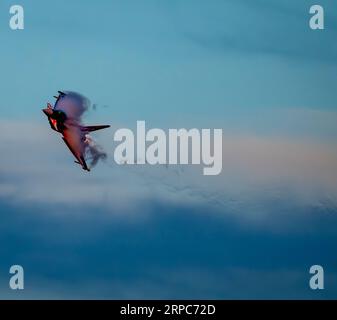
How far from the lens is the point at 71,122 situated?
6.93 m

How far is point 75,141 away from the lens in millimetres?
6926

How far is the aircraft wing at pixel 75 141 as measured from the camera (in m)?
6.90

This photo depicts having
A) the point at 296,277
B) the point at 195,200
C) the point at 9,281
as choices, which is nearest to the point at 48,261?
the point at 9,281

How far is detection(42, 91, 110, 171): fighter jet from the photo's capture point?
6887 millimetres

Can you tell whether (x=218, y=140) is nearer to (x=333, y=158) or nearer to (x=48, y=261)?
(x=333, y=158)

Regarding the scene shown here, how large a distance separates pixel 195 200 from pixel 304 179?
0.54 metres

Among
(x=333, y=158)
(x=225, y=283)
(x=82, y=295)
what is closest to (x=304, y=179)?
(x=333, y=158)

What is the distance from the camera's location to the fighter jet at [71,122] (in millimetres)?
6887

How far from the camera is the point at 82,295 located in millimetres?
6883

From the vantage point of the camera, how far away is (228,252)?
6.88 meters

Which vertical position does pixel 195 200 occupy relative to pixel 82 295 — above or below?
above

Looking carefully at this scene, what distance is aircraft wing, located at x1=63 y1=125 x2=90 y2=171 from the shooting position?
22.6 feet

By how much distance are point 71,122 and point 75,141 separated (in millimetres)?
96
